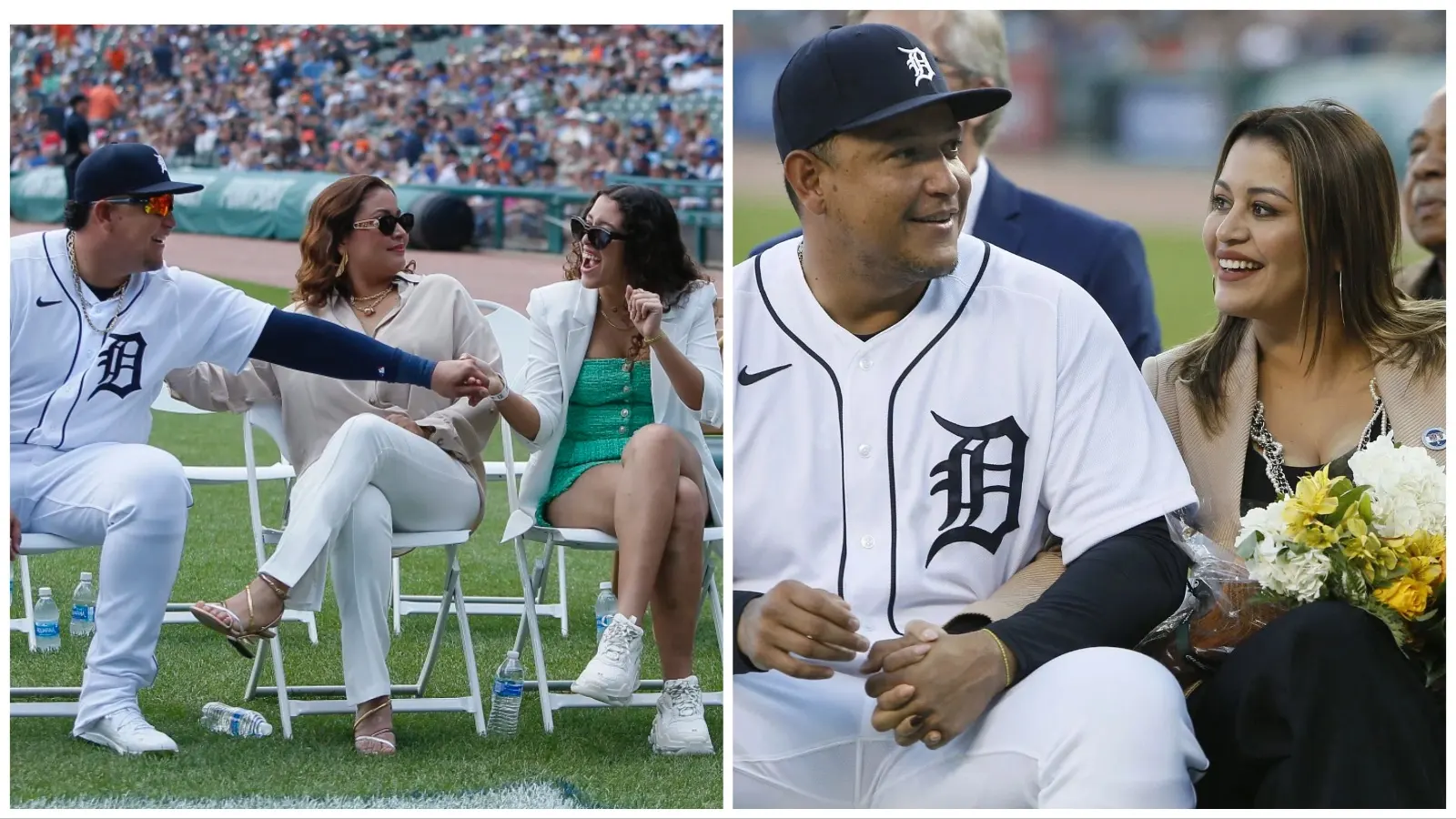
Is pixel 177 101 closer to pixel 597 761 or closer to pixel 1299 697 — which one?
pixel 597 761

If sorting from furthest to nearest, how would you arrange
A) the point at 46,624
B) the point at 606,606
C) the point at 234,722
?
the point at 606,606 < the point at 46,624 < the point at 234,722

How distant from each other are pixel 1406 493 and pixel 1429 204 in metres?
1.73

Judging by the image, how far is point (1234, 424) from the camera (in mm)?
2928

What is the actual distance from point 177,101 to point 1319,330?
16633mm

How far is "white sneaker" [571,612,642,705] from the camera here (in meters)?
3.74

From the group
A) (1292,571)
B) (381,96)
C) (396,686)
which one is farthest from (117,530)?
(381,96)

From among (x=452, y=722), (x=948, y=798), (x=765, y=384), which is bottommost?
(x=452, y=722)

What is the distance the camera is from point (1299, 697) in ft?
7.86

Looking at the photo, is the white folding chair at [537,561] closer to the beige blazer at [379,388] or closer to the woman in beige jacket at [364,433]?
the beige blazer at [379,388]

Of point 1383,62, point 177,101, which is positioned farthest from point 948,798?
point 177,101

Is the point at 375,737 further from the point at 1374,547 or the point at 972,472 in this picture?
the point at 1374,547

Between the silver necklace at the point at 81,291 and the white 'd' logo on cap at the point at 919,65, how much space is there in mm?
2174

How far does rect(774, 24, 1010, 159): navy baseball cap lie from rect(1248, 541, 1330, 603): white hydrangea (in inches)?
32.9

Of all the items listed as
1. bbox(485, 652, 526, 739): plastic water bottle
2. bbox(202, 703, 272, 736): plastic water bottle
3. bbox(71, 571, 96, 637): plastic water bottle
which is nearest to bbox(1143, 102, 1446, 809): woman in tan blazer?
bbox(485, 652, 526, 739): plastic water bottle
